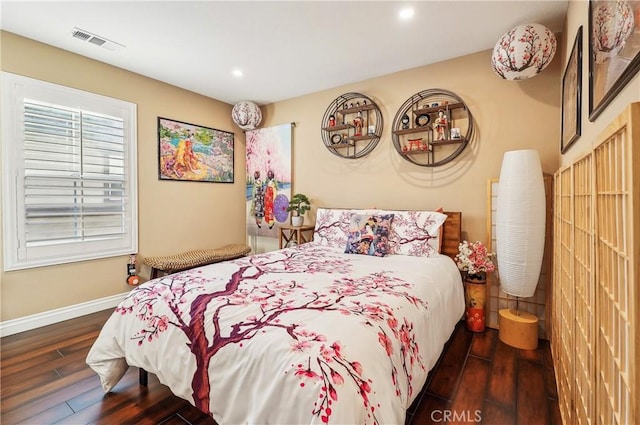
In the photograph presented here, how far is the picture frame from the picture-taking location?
3.52 m

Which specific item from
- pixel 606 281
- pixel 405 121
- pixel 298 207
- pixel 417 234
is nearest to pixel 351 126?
pixel 405 121

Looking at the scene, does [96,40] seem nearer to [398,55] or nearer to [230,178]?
[230,178]

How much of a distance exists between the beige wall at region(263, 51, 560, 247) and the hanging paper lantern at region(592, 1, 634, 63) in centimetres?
133

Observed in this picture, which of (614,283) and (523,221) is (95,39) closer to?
(614,283)

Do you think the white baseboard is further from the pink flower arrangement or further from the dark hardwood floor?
the pink flower arrangement

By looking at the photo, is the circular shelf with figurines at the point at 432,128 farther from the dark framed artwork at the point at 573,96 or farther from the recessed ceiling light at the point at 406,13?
the recessed ceiling light at the point at 406,13

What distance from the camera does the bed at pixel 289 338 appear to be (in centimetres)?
95

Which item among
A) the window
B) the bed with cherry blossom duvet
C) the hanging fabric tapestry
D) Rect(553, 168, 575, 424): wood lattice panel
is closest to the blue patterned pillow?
the bed with cherry blossom duvet

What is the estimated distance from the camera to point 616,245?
27.9 inches

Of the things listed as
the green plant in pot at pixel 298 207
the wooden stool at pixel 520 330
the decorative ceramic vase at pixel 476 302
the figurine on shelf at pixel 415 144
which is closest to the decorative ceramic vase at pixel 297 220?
the green plant in pot at pixel 298 207

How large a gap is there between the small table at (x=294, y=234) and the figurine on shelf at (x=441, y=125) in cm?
186

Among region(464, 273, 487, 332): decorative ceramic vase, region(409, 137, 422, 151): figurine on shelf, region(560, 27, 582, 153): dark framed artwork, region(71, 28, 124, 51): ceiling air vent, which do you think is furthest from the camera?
region(409, 137, 422, 151): figurine on shelf

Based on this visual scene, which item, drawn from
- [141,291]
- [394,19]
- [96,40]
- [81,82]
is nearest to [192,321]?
[141,291]

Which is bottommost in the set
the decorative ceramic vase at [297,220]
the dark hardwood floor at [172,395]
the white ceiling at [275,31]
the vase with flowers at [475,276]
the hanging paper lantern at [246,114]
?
the dark hardwood floor at [172,395]
